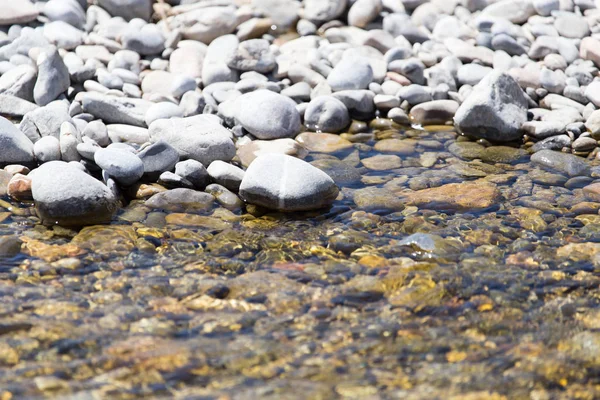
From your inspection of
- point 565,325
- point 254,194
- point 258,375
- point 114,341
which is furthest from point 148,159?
point 565,325

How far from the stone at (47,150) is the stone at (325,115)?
7.25 ft

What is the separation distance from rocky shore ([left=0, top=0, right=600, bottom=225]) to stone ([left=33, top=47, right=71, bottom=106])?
0.01m

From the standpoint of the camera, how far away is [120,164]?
4.99 metres

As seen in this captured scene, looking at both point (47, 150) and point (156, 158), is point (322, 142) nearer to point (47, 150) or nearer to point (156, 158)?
point (156, 158)

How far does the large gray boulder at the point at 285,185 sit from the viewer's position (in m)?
4.84

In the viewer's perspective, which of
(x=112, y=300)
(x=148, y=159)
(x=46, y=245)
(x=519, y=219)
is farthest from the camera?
(x=148, y=159)

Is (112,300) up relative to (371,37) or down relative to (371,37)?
down

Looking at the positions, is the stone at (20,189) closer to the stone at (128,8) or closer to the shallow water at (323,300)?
the shallow water at (323,300)

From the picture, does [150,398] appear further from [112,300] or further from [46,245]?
[46,245]

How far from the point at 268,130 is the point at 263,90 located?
42cm

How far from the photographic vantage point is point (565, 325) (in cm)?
358

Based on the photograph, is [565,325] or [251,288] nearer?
[565,325]

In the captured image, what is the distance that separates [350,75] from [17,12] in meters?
3.60

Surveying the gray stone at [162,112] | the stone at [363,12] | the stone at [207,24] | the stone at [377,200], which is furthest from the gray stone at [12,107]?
the stone at [363,12]
